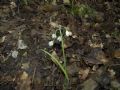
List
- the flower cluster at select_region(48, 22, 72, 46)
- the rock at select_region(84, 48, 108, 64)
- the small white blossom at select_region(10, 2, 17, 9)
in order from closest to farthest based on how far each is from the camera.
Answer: the rock at select_region(84, 48, 108, 64)
the flower cluster at select_region(48, 22, 72, 46)
the small white blossom at select_region(10, 2, 17, 9)

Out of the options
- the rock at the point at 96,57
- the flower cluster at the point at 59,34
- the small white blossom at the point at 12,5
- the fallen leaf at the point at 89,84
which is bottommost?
the fallen leaf at the point at 89,84

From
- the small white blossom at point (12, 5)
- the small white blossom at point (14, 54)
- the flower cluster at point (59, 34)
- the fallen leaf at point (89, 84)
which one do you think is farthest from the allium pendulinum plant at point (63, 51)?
the small white blossom at point (12, 5)

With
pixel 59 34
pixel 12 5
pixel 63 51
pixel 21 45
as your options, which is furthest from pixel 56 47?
A: pixel 12 5

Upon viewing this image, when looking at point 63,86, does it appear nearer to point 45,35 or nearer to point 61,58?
point 61,58

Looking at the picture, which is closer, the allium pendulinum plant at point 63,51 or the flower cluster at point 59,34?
the allium pendulinum plant at point 63,51

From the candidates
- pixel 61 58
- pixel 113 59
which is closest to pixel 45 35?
pixel 61 58

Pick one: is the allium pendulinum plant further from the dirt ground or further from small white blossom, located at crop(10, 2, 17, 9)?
small white blossom, located at crop(10, 2, 17, 9)

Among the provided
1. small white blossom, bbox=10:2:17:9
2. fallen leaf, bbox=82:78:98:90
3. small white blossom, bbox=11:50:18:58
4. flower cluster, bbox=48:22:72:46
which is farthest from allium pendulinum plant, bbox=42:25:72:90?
small white blossom, bbox=10:2:17:9

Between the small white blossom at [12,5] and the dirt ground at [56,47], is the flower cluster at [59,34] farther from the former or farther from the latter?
the small white blossom at [12,5]

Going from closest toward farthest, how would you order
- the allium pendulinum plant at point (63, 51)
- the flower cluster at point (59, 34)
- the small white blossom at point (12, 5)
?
1. the allium pendulinum plant at point (63, 51)
2. the flower cluster at point (59, 34)
3. the small white blossom at point (12, 5)
